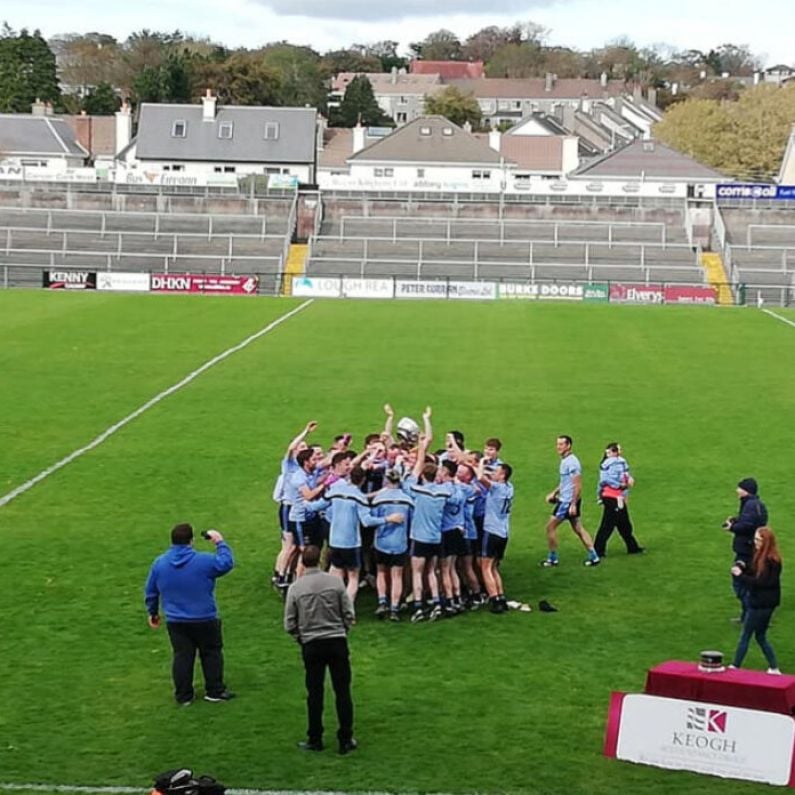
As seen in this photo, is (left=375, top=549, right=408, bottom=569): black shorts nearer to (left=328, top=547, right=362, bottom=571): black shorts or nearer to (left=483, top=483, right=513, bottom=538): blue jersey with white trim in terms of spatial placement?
(left=328, top=547, right=362, bottom=571): black shorts

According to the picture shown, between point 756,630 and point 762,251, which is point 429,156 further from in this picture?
point 756,630

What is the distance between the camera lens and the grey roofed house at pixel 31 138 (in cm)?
11400

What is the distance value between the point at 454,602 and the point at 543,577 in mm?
2296

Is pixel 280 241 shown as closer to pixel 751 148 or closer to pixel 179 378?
pixel 179 378

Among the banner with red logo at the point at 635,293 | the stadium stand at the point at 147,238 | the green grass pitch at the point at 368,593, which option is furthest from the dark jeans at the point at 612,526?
the stadium stand at the point at 147,238

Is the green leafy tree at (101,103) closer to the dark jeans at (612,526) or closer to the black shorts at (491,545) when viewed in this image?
the dark jeans at (612,526)

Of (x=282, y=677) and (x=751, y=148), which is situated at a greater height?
(x=751, y=148)

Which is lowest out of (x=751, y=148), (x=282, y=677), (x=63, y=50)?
(x=282, y=677)

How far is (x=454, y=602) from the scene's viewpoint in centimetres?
1641

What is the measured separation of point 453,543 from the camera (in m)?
A: 16.1

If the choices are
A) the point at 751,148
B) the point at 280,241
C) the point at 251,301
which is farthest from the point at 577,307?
the point at 751,148

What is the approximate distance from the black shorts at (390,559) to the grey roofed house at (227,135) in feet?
297

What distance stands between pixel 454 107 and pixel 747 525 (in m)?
136

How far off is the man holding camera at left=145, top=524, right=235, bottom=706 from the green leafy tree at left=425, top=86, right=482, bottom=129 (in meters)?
136
